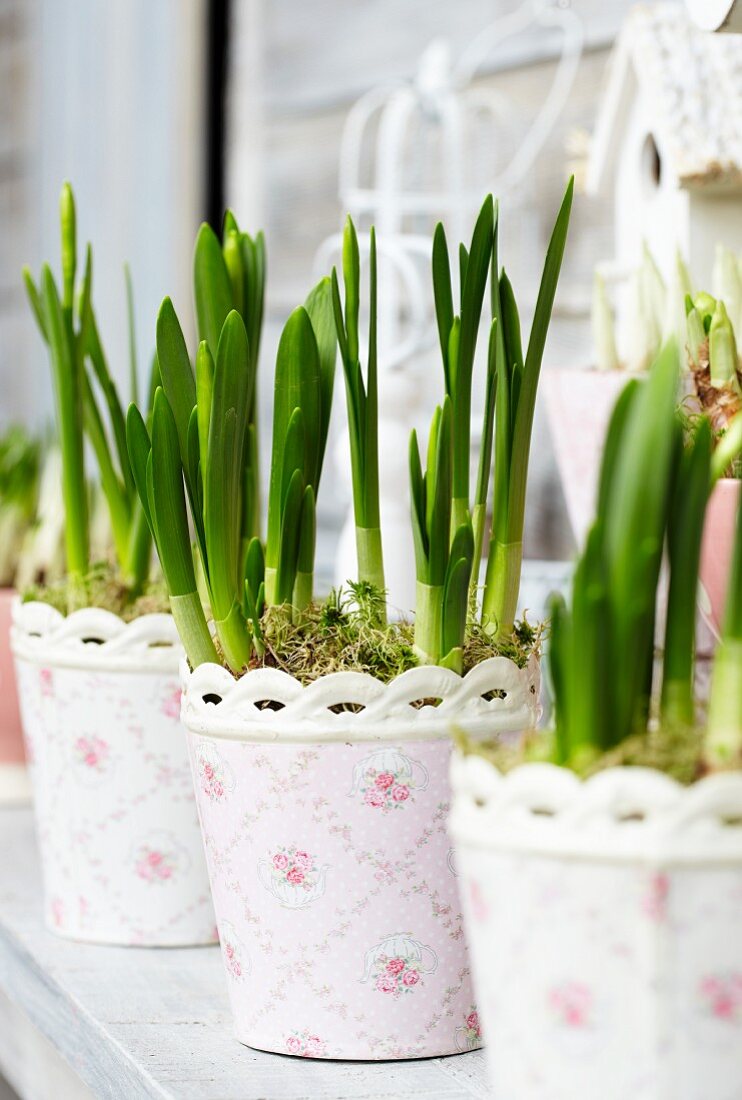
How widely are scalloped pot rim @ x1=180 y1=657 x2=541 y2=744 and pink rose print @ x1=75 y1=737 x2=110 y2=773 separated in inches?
6.5

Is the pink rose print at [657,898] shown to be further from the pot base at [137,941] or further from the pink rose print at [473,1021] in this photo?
the pot base at [137,941]

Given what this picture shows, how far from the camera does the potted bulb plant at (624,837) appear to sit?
0.31 metres

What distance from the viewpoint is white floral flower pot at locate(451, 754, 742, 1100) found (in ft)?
1.00

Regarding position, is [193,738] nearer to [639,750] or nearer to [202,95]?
[639,750]

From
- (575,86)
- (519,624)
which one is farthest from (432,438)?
(575,86)

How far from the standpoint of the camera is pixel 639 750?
1.05ft

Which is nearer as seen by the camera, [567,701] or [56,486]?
[567,701]

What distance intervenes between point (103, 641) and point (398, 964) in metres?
0.23

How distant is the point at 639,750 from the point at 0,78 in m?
1.84

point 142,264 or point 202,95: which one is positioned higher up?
point 202,95

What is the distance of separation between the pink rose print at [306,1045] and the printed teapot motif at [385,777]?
0.09m

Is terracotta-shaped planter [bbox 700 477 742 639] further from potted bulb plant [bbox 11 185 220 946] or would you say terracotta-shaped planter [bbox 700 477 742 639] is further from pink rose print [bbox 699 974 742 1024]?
potted bulb plant [bbox 11 185 220 946]

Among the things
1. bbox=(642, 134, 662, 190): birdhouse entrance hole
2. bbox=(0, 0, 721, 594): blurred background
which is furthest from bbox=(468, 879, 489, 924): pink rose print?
bbox=(642, 134, 662, 190): birdhouse entrance hole

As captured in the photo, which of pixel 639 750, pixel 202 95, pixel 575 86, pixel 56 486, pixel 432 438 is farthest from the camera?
pixel 202 95
